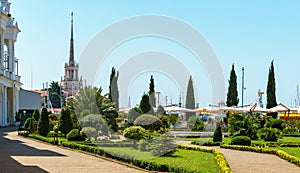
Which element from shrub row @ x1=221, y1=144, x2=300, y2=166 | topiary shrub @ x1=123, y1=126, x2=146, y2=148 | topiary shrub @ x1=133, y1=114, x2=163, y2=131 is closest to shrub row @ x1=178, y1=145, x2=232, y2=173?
shrub row @ x1=221, y1=144, x2=300, y2=166

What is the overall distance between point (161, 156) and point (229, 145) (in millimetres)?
7354

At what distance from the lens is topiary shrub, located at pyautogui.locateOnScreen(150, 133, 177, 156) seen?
19438 millimetres

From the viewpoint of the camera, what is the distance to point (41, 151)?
74.2ft

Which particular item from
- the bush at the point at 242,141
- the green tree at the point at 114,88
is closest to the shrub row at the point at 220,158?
the bush at the point at 242,141

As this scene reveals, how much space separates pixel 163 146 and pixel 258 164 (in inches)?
149

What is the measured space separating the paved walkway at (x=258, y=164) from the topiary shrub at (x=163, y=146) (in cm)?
238

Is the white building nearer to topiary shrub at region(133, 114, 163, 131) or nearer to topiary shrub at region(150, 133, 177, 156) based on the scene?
topiary shrub at region(133, 114, 163, 131)

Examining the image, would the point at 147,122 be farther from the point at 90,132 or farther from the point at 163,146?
the point at 163,146

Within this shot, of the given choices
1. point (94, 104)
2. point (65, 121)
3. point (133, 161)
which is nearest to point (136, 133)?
point (133, 161)

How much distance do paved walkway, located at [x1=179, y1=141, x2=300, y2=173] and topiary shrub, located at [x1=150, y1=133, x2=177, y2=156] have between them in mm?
2382

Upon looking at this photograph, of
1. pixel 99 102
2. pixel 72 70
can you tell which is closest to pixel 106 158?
pixel 99 102

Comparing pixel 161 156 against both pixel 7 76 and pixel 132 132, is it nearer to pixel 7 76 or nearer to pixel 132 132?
pixel 132 132

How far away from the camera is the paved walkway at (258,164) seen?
1665cm

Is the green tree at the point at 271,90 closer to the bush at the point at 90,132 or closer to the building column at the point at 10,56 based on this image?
the building column at the point at 10,56
